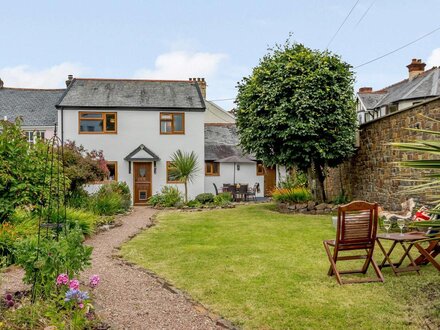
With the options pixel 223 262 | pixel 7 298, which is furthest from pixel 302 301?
pixel 7 298

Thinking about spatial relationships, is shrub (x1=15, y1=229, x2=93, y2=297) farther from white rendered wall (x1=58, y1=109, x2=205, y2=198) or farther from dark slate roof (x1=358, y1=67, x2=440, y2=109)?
dark slate roof (x1=358, y1=67, x2=440, y2=109)

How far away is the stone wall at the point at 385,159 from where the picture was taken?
37.6 feet

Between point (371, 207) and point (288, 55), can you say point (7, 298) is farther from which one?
point (288, 55)

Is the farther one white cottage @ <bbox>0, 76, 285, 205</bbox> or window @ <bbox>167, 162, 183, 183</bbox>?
window @ <bbox>167, 162, 183, 183</bbox>

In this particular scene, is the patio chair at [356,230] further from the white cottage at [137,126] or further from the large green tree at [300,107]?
the white cottage at [137,126]

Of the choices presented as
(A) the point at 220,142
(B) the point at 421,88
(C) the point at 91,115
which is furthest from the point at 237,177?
(B) the point at 421,88

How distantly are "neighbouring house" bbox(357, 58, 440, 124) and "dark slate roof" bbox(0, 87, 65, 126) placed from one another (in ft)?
67.9

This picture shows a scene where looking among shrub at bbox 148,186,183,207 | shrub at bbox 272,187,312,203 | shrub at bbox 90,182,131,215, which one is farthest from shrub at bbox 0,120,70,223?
shrub at bbox 148,186,183,207

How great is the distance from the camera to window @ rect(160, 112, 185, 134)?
22122mm

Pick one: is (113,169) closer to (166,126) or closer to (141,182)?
(141,182)

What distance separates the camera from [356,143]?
16.1m

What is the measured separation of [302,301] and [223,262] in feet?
7.96

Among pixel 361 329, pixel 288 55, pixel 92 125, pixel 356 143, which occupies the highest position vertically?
pixel 288 55

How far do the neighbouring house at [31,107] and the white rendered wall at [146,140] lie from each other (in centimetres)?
536
